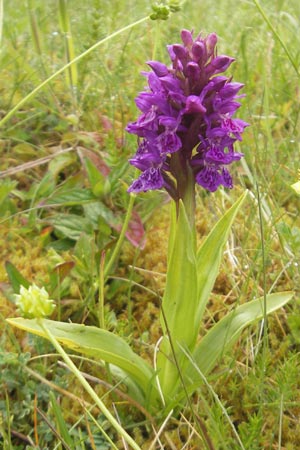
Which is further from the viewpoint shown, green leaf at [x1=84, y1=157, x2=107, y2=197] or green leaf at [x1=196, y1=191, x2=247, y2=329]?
green leaf at [x1=84, y1=157, x2=107, y2=197]

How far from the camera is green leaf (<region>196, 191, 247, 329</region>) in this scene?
1.34 m

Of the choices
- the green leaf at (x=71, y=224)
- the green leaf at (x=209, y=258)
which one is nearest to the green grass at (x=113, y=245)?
the green leaf at (x=71, y=224)

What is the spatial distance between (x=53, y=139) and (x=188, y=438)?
1.45 metres

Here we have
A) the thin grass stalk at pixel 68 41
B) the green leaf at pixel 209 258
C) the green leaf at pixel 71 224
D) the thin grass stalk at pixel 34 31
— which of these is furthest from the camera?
the thin grass stalk at pixel 34 31

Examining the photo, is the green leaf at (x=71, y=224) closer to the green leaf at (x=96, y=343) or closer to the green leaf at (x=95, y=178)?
the green leaf at (x=95, y=178)

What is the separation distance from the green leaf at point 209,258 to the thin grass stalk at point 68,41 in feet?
3.55

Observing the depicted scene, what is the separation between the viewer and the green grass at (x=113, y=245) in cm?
134

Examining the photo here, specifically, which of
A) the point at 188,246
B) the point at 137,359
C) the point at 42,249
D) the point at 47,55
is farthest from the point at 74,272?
the point at 47,55

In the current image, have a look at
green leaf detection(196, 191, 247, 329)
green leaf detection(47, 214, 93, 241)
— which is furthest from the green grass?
green leaf detection(196, 191, 247, 329)

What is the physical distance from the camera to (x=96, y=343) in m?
1.27

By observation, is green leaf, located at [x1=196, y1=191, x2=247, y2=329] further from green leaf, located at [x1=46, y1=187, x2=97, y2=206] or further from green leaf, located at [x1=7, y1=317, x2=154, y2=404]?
green leaf, located at [x1=46, y1=187, x2=97, y2=206]

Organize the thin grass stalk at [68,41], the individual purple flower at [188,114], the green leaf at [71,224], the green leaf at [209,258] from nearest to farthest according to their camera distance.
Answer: the individual purple flower at [188,114] < the green leaf at [209,258] < the green leaf at [71,224] < the thin grass stalk at [68,41]

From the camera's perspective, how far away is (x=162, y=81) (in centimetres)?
120

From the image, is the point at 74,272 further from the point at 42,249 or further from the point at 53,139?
the point at 53,139
